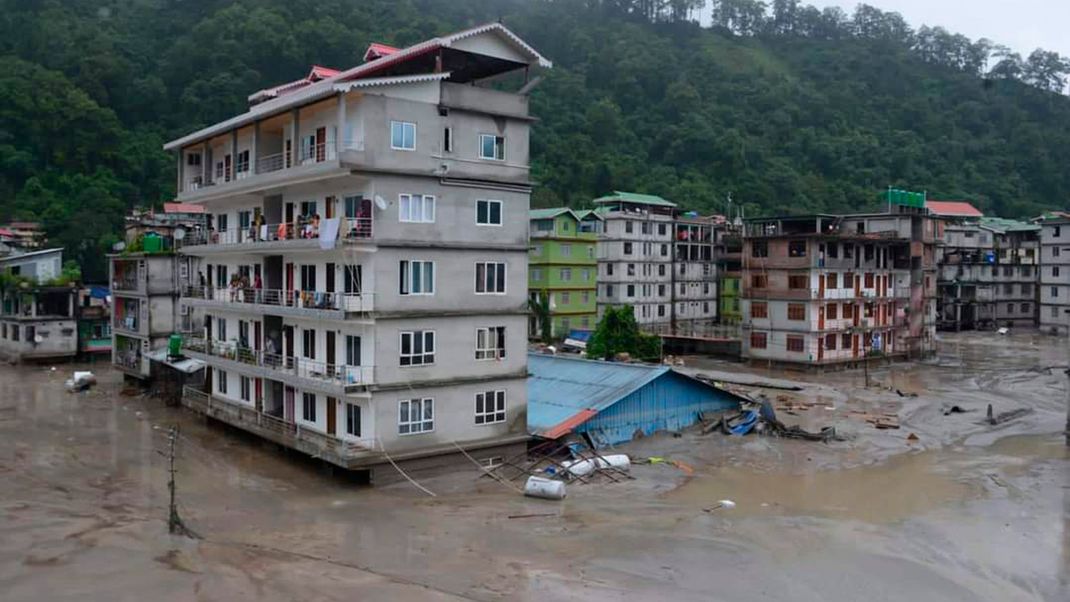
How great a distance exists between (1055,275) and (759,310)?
4112 centimetres

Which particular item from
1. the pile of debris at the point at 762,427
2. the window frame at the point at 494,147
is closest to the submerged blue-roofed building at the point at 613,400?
the pile of debris at the point at 762,427

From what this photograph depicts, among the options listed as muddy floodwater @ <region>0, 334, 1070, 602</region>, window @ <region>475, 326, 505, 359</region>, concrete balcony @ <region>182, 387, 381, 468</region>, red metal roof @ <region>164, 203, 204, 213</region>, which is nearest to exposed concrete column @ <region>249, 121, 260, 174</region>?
concrete balcony @ <region>182, 387, 381, 468</region>

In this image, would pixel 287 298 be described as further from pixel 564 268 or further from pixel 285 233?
pixel 564 268

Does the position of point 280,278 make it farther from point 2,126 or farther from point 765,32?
point 765,32

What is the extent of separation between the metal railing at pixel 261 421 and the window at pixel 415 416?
1.32 meters

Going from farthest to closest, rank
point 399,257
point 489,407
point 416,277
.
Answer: point 489,407 → point 416,277 → point 399,257

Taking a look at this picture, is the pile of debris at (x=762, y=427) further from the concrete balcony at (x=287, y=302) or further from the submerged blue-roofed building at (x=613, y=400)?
the concrete balcony at (x=287, y=302)

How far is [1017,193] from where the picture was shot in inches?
5118

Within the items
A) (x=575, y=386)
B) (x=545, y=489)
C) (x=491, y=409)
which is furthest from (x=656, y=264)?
(x=545, y=489)

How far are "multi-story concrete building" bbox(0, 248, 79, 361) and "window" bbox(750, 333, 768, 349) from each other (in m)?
44.8

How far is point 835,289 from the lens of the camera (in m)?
56.2

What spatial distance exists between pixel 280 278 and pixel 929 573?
22438mm

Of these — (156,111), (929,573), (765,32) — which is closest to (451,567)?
(929,573)

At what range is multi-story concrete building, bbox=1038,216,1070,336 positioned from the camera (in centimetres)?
8000
